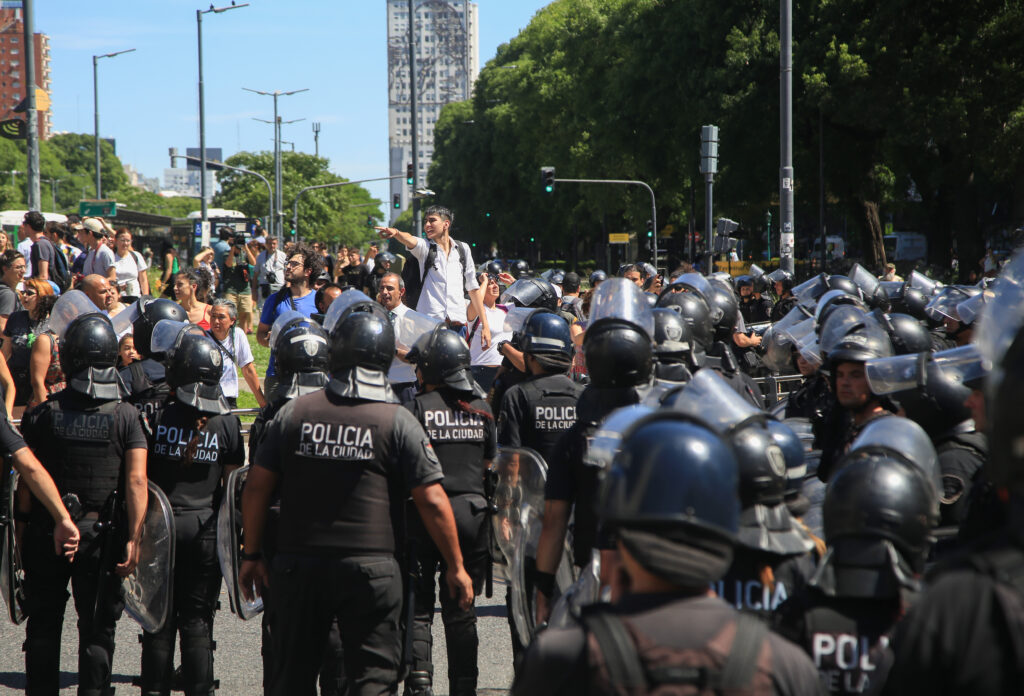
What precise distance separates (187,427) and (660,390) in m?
2.22

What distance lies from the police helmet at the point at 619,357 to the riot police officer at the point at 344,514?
703mm

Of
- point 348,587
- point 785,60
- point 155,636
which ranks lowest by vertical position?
point 155,636

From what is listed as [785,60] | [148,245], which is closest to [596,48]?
[148,245]

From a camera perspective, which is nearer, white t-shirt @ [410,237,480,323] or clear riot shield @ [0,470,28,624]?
clear riot shield @ [0,470,28,624]

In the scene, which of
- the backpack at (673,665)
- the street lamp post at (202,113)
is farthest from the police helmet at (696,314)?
the street lamp post at (202,113)

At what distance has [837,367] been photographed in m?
4.57

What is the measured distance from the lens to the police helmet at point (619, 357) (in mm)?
4188

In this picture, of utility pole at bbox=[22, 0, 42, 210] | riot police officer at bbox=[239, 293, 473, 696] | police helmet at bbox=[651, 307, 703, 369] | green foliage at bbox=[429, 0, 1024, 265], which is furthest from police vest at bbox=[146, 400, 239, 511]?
green foliage at bbox=[429, 0, 1024, 265]

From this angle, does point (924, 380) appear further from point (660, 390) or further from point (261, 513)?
point (261, 513)

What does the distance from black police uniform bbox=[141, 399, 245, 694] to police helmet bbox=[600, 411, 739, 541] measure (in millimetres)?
3214

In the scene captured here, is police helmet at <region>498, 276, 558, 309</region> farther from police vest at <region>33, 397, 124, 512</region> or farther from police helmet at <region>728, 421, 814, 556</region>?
police helmet at <region>728, 421, 814, 556</region>

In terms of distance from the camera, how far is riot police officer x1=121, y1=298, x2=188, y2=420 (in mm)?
5419

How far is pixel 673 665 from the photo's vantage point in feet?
6.67

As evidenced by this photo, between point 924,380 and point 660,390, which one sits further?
point 924,380
